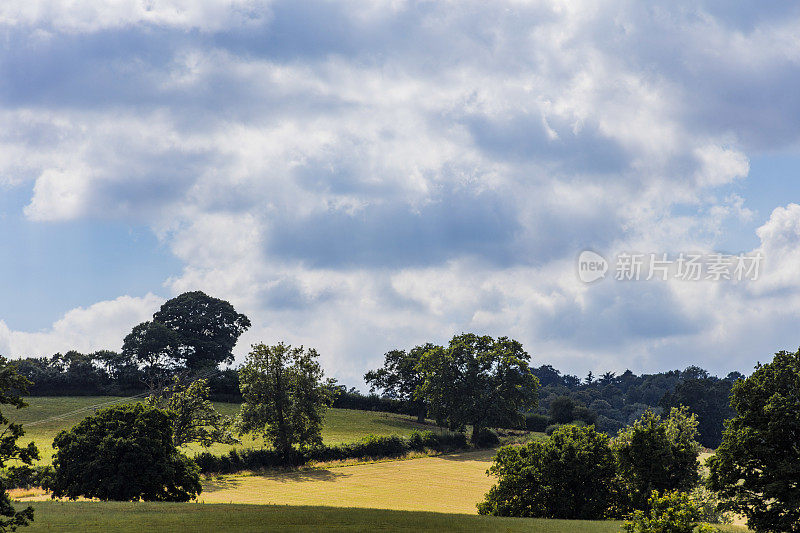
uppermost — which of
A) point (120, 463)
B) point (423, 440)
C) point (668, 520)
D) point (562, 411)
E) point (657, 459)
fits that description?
point (668, 520)

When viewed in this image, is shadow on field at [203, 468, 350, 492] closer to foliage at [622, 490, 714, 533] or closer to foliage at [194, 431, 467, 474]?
foliage at [194, 431, 467, 474]

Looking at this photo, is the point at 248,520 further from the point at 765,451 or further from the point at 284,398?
the point at 284,398

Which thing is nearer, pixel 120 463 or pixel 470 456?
pixel 120 463

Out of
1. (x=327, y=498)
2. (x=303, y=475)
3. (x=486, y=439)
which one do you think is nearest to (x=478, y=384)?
(x=486, y=439)

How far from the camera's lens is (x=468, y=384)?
104 meters

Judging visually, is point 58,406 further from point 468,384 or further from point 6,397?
point 6,397

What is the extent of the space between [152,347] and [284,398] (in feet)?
227

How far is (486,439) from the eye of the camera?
104 m

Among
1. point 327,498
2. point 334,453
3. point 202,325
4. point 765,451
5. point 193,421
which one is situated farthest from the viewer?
point 202,325

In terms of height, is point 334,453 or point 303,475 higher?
point 334,453

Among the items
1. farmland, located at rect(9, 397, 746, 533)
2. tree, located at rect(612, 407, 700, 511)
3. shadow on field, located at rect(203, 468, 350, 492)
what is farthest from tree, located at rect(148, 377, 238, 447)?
tree, located at rect(612, 407, 700, 511)

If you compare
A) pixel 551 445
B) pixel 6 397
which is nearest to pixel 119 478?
pixel 6 397

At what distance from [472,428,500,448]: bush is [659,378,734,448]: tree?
50.9 m

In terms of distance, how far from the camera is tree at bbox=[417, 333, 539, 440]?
101 meters
